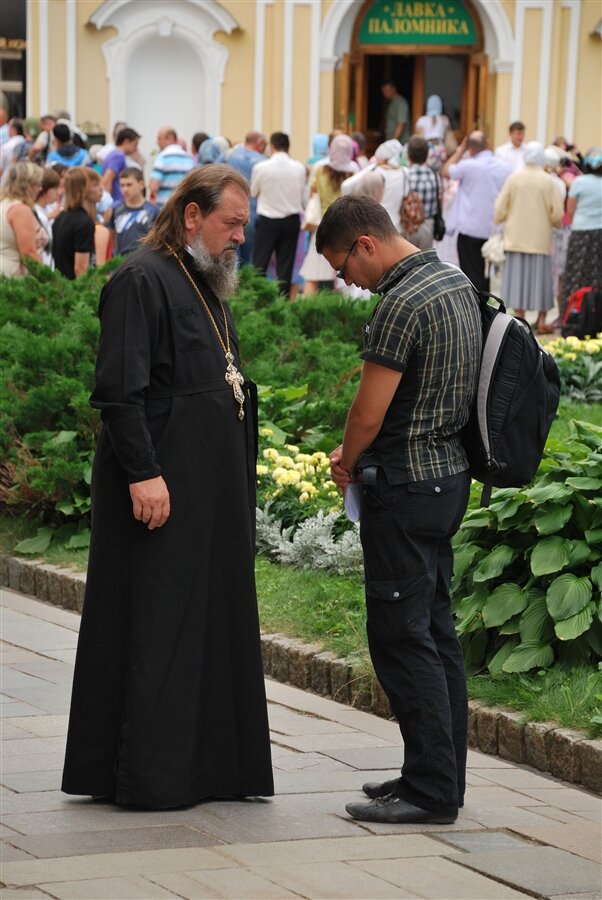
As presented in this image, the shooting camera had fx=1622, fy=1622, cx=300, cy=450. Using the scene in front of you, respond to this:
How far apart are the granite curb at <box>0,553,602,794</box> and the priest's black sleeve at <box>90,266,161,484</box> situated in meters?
1.58

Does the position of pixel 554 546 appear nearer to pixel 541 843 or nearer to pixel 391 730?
pixel 391 730

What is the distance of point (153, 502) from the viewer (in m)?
4.46

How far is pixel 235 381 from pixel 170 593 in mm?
640

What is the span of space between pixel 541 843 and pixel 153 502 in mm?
1405

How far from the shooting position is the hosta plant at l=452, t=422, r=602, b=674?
18.0 feet

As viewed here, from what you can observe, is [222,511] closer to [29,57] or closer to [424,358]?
[424,358]

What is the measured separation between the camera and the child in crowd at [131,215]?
12.3m

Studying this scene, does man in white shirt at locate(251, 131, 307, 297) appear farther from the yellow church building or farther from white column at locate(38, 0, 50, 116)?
white column at locate(38, 0, 50, 116)

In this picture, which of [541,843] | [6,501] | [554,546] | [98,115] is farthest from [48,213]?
[98,115]

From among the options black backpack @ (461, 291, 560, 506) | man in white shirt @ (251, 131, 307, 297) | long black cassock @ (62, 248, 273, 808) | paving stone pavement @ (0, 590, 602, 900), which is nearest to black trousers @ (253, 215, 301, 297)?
man in white shirt @ (251, 131, 307, 297)

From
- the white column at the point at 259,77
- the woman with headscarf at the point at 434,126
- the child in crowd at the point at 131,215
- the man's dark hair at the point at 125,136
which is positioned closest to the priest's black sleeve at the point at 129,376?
the child in crowd at the point at 131,215

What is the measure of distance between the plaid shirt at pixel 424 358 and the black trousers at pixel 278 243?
37.9ft

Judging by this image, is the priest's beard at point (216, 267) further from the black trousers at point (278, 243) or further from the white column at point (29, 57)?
the white column at point (29, 57)

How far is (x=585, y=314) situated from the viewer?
47.7ft
